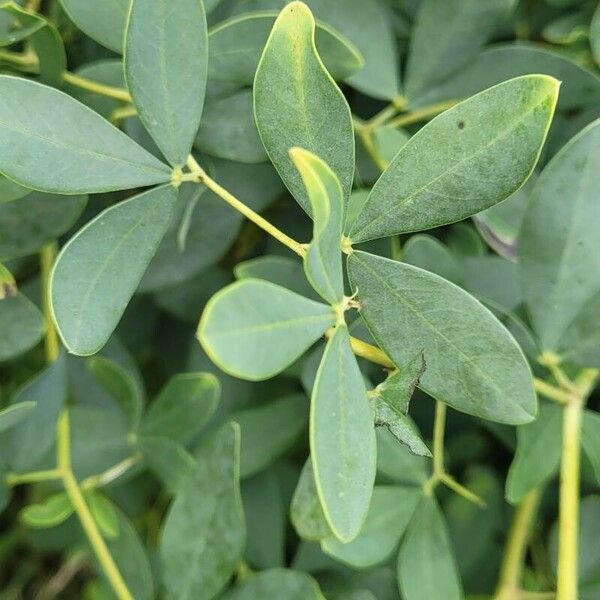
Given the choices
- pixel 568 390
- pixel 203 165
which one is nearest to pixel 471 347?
pixel 568 390

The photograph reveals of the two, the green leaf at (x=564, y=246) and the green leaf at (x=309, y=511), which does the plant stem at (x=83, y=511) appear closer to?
the green leaf at (x=309, y=511)

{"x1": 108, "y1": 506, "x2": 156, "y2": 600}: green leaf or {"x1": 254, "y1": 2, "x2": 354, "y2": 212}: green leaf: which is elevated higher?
{"x1": 254, "y1": 2, "x2": 354, "y2": 212}: green leaf

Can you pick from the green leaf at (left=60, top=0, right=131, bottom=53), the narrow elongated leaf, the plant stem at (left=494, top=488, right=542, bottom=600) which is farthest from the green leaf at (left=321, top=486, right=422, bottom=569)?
the green leaf at (left=60, top=0, right=131, bottom=53)

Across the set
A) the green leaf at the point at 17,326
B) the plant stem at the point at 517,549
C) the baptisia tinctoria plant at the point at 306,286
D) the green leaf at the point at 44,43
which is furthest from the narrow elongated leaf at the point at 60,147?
the plant stem at the point at 517,549

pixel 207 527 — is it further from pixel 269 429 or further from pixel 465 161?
pixel 465 161

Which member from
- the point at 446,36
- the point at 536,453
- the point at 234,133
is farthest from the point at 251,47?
the point at 536,453

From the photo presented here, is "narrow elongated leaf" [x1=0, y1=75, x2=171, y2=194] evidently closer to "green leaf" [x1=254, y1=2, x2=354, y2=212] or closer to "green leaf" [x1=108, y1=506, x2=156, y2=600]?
"green leaf" [x1=254, y1=2, x2=354, y2=212]
